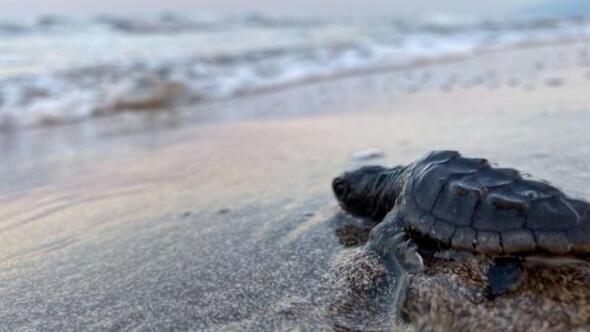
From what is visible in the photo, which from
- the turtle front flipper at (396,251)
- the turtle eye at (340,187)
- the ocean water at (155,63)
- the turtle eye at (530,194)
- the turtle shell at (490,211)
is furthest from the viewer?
the ocean water at (155,63)

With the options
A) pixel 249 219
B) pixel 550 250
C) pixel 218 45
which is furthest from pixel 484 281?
pixel 218 45

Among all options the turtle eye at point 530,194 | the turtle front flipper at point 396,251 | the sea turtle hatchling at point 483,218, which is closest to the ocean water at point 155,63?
the turtle front flipper at point 396,251

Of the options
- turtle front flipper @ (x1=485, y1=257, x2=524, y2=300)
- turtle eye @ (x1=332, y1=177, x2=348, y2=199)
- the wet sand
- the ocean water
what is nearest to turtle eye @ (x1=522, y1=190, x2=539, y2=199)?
turtle front flipper @ (x1=485, y1=257, x2=524, y2=300)

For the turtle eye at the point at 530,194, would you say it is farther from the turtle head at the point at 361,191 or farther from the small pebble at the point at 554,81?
the small pebble at the point at 554,81

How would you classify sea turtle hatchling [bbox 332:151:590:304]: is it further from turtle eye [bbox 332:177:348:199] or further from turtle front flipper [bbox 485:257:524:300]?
turtle eye [bbox 332:177:348:199]

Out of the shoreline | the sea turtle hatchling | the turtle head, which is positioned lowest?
the shoreline

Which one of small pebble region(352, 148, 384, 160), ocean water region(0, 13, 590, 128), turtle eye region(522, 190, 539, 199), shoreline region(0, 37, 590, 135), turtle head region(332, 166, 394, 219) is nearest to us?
turtle eye region(522, 190, 539, 199)

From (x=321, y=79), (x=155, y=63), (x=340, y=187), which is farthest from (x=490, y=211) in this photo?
(x=155, y=63)

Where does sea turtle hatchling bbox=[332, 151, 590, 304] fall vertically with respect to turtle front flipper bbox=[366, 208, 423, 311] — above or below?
above
